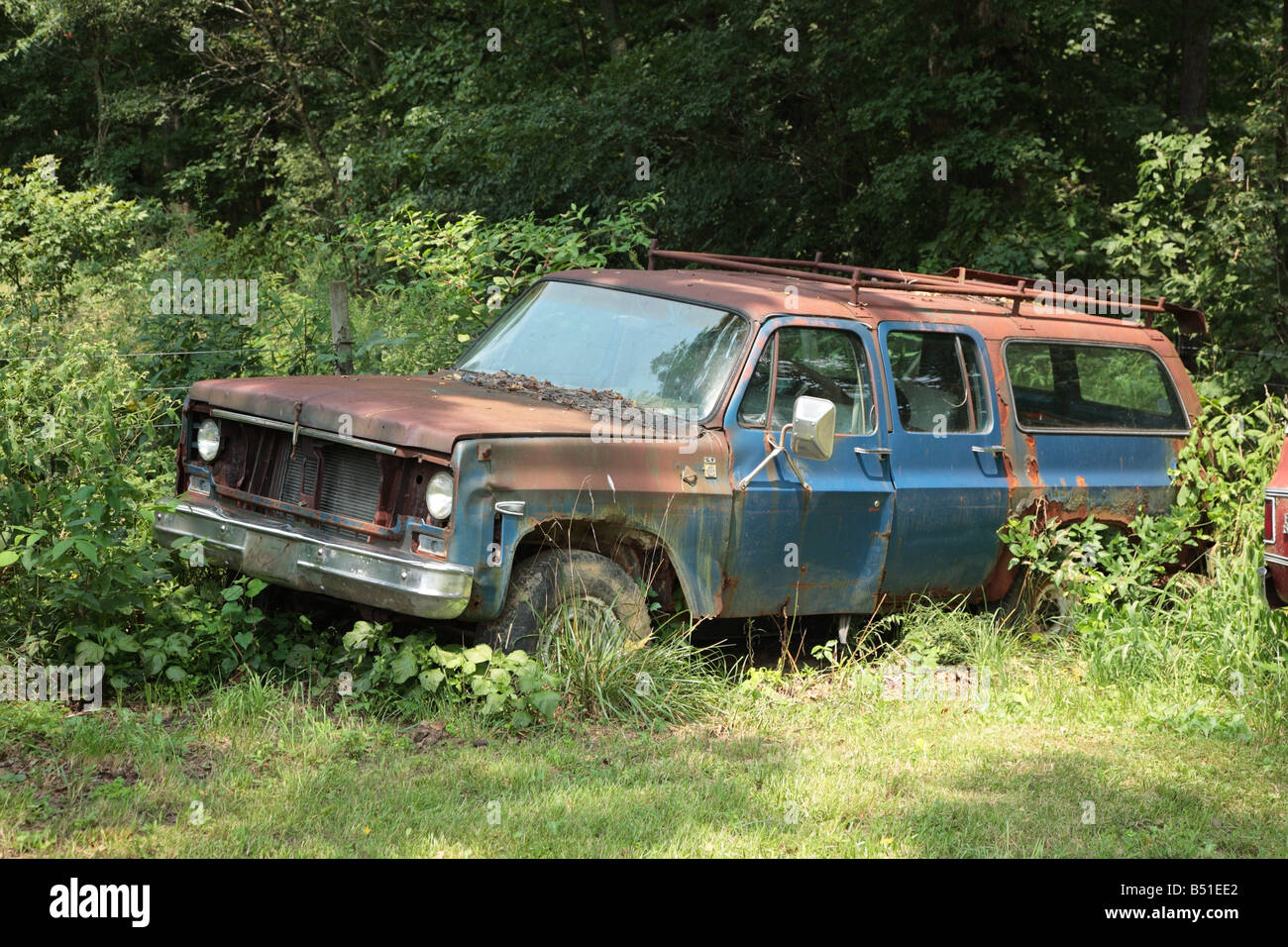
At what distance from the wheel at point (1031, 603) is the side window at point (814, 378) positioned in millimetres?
1520

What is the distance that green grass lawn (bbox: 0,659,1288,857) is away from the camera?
4.43m

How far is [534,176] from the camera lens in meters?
17.3

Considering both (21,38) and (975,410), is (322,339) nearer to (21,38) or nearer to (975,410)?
(975,410)

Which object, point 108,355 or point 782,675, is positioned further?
point 108,355

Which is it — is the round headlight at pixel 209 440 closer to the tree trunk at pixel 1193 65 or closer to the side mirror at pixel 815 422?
the side mirror at pixel 815 422

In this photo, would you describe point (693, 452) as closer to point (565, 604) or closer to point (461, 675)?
point (565, 604)

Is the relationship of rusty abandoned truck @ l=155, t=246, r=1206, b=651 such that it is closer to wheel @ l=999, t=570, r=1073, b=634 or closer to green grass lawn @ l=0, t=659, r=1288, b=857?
wheel @ l=999, t=570, r=1073, b=634

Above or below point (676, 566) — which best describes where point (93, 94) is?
above

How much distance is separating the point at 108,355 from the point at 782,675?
4.81 metres

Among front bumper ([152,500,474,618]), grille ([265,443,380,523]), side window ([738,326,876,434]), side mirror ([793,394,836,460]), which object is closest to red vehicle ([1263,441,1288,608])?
side window ([738,326,876,434])

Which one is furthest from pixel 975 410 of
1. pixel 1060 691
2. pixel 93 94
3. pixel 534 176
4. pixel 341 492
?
pixel 93 94

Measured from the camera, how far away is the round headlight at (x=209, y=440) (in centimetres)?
619

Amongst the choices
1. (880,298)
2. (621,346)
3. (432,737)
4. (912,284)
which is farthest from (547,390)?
(912,284)

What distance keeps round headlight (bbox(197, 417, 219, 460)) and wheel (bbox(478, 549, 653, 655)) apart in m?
1.59
